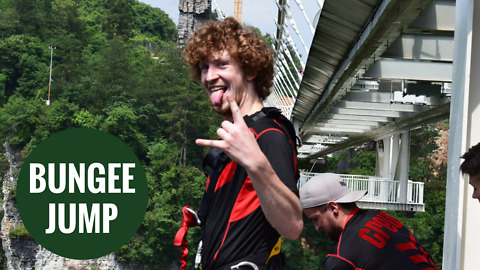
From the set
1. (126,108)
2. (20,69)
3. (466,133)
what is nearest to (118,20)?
(20,69)

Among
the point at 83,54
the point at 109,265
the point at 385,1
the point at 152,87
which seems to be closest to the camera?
the point at 385,1

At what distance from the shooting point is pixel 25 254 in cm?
5062

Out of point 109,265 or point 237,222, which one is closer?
point 237,222

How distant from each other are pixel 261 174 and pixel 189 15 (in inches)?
3296

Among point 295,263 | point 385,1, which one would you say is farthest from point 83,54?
point 385,1

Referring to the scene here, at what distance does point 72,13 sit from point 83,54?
5.98m

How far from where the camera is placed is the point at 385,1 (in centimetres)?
487

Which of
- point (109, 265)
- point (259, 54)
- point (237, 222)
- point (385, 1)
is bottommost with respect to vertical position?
point (109, 265)

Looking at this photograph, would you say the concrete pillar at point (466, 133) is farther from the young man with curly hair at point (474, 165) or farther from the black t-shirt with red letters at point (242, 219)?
the black t-shirt with red letters at point (242, 219)

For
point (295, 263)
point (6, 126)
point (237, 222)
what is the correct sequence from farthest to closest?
1. point (6, 126)
2. point (295, 263)
3. point (237, 222)

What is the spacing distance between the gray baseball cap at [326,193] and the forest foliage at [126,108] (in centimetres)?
3734

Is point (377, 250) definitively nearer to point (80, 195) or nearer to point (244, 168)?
point (244, 168)

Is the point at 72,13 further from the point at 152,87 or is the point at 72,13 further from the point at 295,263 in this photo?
the point at 295,263

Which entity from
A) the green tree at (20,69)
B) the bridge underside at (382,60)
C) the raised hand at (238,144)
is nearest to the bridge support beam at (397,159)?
the bridge underside at (382,60)
